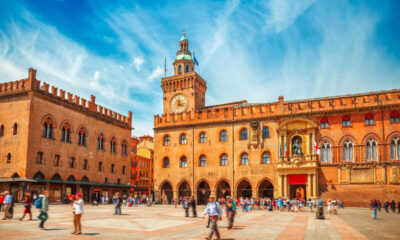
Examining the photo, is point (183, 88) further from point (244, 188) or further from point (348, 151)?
point (348, 151)

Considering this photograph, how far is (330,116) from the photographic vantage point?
3988 cm

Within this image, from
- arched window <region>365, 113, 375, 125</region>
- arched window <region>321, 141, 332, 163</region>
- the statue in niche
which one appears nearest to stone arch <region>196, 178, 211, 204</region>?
the statue in niche

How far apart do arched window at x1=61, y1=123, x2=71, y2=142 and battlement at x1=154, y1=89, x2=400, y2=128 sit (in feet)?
40.5

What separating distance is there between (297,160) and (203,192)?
13107 millimetres

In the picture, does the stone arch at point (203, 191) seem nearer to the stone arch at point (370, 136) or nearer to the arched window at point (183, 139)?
the arched window at point (183, 139)

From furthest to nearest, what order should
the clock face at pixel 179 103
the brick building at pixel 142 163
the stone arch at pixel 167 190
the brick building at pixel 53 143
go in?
the brick building at pixel 142 163, the clock face at pixel 179 103, the stone arch at pixel 167 190, the brick building at pixel 53 143

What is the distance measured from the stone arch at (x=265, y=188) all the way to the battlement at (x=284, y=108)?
25.7 feet

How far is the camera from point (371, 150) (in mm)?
37625

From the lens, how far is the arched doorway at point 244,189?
43.5m

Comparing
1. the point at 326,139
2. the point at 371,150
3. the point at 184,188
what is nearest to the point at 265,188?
the point at 326,139

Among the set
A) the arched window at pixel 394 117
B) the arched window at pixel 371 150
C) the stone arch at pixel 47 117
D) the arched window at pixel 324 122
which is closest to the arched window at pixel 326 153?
the arched window at pixel 324 122

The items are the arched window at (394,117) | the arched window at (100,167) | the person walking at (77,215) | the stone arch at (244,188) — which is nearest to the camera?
the person walking at (77,215)

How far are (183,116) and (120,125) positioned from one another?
33.0 feet

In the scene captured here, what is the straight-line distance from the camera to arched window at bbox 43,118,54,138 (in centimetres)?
3779
